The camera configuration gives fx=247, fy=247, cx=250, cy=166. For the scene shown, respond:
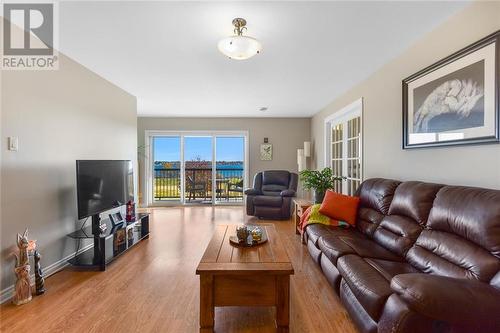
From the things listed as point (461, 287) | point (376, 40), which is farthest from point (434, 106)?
point (461, 287)

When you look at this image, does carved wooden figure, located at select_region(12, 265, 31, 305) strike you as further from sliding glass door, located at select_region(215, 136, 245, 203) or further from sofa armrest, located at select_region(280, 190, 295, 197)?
sliding glass door, located at select_region(215, 136, 245, 203)

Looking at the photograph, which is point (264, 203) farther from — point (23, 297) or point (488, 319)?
point (488, 319)

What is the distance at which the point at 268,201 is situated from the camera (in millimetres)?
5098

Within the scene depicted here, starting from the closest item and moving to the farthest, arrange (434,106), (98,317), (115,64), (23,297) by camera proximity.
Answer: (98,317), (23,297), (434,106), (115,64)

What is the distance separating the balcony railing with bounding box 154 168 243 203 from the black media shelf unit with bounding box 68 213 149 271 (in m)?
3.07

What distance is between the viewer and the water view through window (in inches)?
261

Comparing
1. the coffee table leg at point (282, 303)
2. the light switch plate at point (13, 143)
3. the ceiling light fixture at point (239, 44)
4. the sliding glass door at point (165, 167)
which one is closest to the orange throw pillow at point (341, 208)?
the coffee table leg at point (282, 303)

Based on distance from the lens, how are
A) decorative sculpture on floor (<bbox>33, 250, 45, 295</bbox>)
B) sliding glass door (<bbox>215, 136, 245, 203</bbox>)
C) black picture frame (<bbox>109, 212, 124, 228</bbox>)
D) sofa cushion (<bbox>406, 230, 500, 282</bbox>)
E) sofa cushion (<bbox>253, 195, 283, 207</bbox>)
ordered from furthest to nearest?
sliding glass door (<bbox>215, 136, 245, 203</bbox>)
sofa cushion (<bbox>253, 195, 283, 207</bbox>)
black picture frame (<bbox>109, 212, 124, 228</bbox>)
decorative sculpture on floor (<bbox>33, 250, 45, 295</bbox>)
sofa cushion (<bbox>406, 230, 500, 282</bbox>)

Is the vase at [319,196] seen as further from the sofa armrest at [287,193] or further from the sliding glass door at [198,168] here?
the sliding glass door at [198,168]

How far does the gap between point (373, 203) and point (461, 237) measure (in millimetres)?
1078

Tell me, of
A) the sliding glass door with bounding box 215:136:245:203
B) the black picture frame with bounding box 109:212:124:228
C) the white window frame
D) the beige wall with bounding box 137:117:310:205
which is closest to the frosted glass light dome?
the white window frame

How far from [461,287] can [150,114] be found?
637cm

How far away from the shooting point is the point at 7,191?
6.95 ft

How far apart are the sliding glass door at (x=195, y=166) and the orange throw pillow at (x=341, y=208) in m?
3.80
